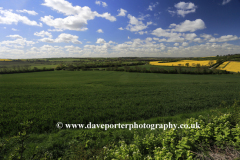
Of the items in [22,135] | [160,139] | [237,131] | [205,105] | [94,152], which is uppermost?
[22,135]

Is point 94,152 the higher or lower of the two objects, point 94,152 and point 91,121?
the higher

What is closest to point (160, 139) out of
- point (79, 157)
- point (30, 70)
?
point (79, 157)

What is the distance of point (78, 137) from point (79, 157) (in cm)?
212

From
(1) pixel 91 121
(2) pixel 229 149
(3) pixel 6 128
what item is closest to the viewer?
(2) pixel 229 149

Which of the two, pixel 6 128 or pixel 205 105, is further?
pixel 205 105

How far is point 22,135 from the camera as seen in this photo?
2.42 meters

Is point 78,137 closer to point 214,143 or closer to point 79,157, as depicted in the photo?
point 79,157

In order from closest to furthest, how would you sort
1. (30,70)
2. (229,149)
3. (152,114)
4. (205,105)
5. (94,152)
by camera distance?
(229,149) < (94,152) < (152,114) < (205,105) < (30,70)
